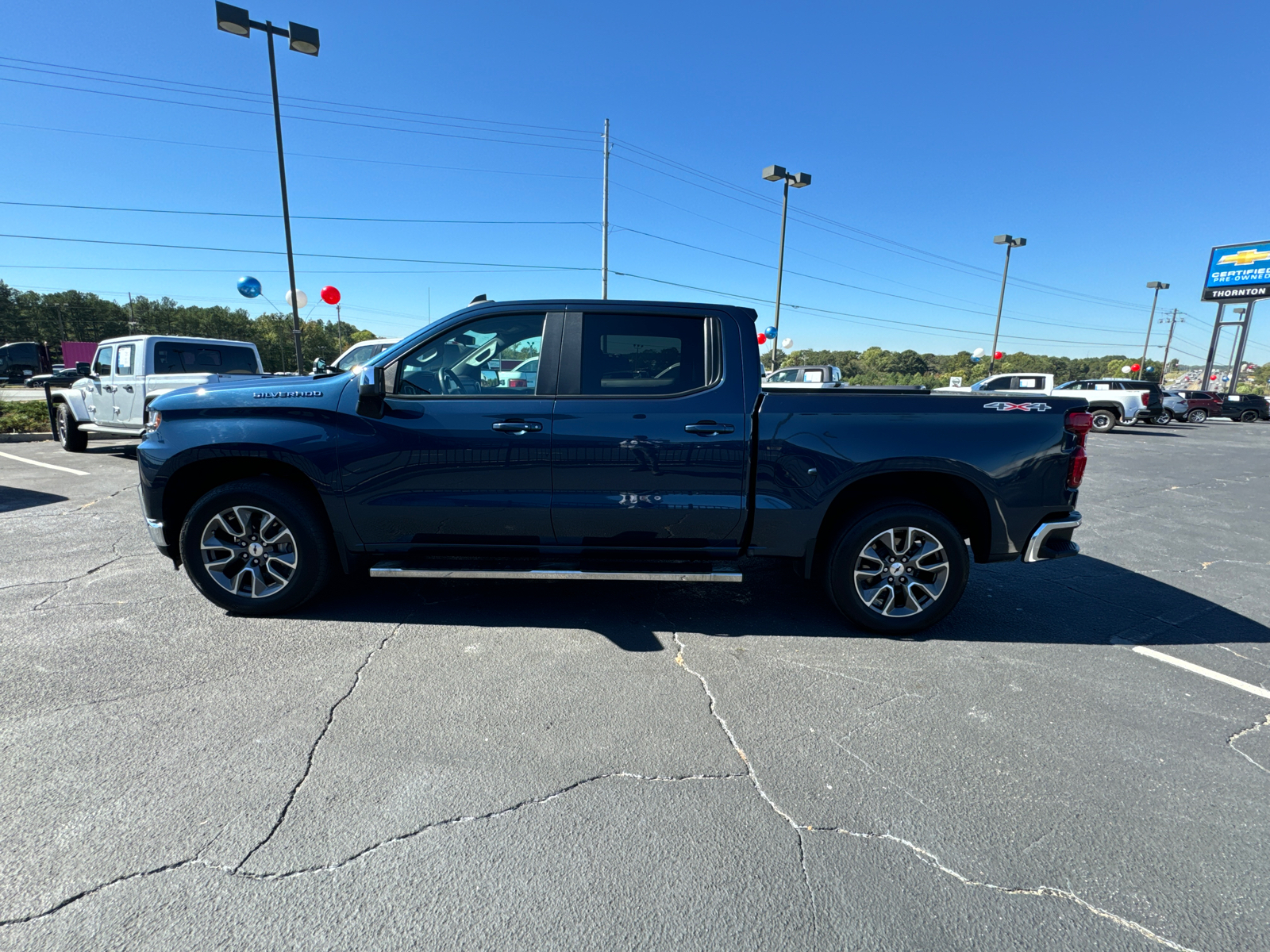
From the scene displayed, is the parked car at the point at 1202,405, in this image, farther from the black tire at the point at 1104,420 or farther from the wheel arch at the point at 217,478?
the wheel arch at the point at 217,478

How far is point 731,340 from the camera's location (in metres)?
3.77

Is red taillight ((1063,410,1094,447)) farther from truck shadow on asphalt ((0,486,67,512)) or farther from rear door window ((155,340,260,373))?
rear door window ((155,340,260,373))

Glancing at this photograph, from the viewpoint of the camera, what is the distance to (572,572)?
3.62 metres

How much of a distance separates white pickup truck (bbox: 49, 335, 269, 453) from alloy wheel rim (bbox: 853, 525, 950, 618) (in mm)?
9001

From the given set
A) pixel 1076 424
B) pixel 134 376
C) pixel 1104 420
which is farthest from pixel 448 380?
pixel 1104 420

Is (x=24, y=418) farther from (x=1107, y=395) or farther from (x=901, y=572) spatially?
(x=1107, y=395)

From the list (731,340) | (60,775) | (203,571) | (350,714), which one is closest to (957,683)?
(731,340)

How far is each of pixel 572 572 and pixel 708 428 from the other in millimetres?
1173

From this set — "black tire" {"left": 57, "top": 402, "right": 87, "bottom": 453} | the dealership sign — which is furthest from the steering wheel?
the dealership sign

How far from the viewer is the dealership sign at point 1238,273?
3619cm

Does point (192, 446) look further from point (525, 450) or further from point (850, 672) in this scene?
point (850, 672)

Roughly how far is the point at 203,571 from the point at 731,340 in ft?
11.9

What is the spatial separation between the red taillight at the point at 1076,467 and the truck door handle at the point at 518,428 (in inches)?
125

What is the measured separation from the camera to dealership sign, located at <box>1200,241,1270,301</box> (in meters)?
36.2
